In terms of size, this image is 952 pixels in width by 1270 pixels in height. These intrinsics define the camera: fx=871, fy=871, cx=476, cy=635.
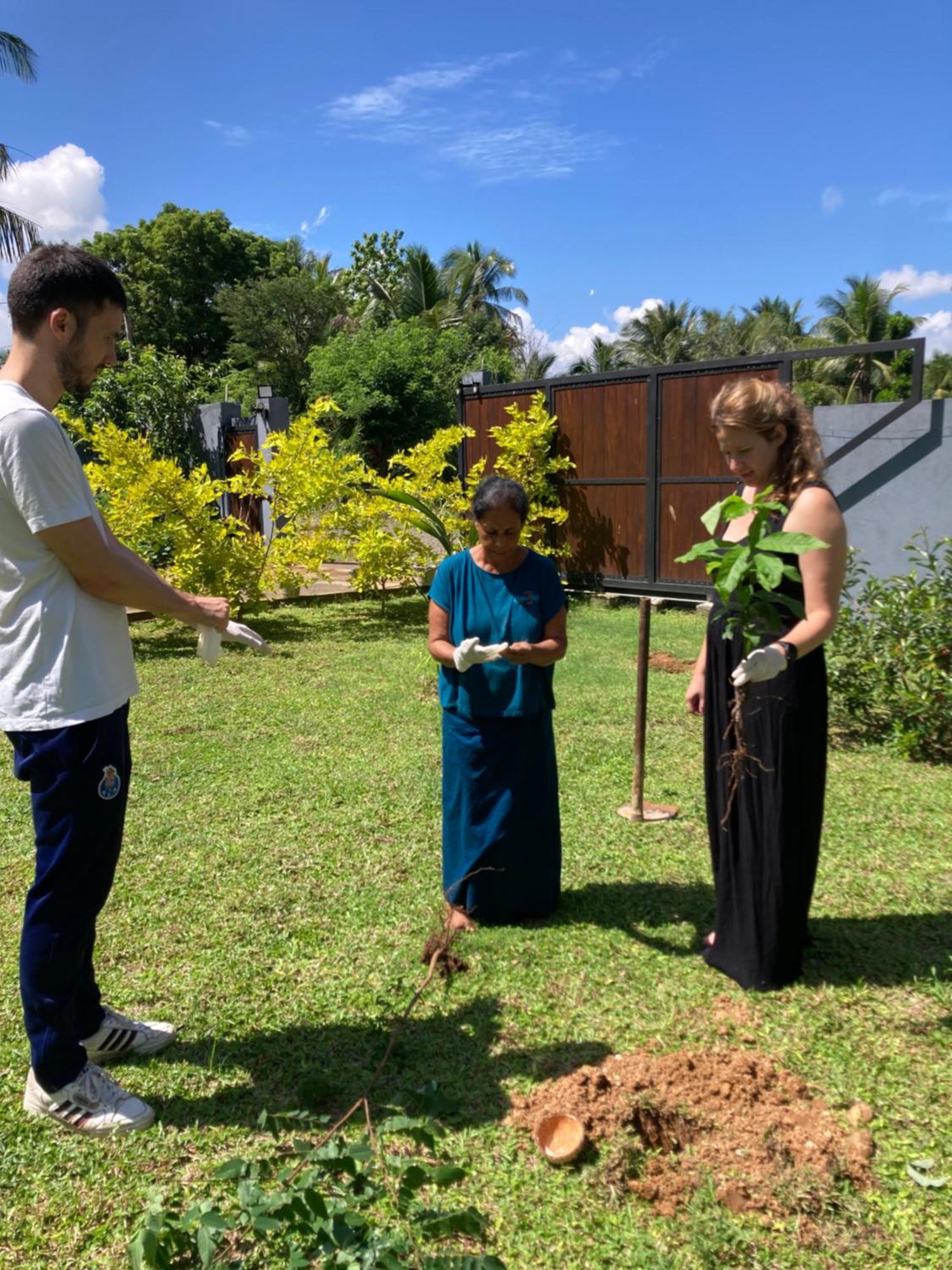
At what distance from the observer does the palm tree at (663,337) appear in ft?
122

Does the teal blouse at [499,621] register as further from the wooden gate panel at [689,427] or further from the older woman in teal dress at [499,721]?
the wooden gate panel at [689,427]

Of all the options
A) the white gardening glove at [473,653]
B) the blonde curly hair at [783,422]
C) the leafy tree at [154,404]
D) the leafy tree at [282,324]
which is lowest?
the white gardening glove at [473,653]

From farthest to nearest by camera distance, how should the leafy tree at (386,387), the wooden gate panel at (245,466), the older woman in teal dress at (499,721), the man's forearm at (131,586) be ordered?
1. the leafy tree at (386,387)
2. the wooden gate panel at (245,466)
3. the older woman in teal dress at (499,721)
4. the man's forearm at (131,586)

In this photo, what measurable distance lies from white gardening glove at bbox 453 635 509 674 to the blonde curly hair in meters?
0.99

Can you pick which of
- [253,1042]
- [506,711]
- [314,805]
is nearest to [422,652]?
[314,805]

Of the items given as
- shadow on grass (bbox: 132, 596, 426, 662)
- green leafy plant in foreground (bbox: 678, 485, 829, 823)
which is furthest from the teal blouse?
shadow on grass (bbox: 132, 596, 426, 662)

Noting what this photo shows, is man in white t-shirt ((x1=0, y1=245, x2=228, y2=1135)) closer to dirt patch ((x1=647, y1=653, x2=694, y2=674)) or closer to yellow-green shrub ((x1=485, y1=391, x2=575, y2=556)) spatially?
dirt patch ((x1=647, y1=653, x2=694, y2=674))

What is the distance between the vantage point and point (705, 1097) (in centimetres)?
227

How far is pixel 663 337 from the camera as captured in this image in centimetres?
3772

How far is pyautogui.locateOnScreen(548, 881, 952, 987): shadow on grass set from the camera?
2.93 meters

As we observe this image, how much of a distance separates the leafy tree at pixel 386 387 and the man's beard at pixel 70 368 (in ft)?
61.4

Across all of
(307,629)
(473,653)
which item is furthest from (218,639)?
(307,629)

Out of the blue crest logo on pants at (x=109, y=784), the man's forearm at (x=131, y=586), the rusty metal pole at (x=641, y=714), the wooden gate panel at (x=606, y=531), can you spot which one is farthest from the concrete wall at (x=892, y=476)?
the blue crest logo on pants at (x=109, y=784)

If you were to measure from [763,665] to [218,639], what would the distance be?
1486 mm
